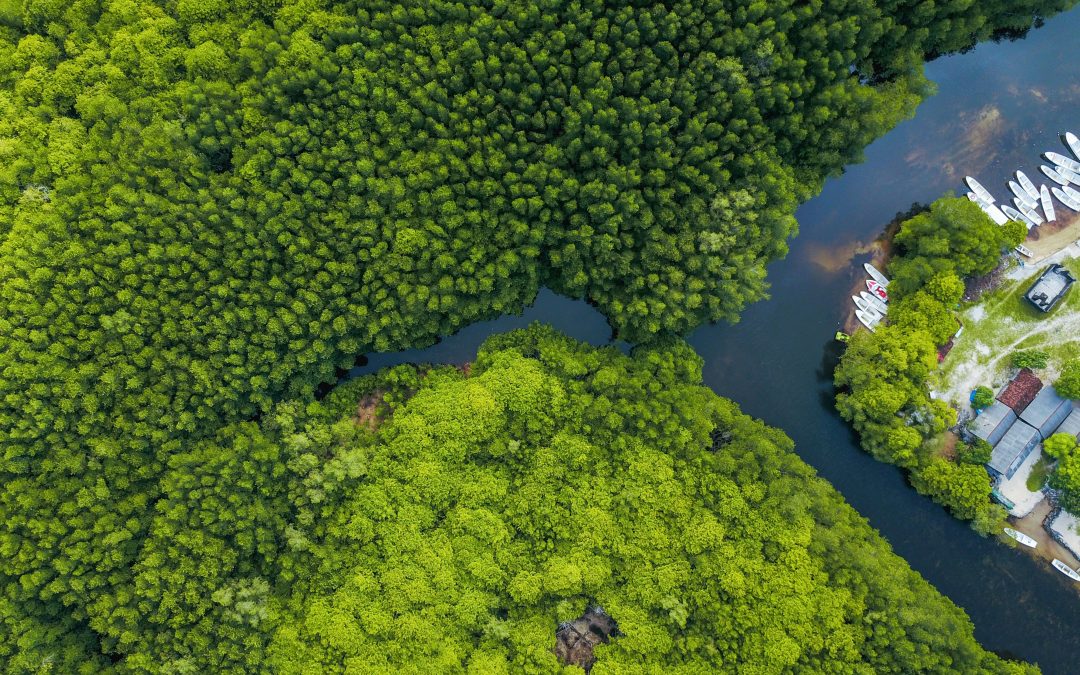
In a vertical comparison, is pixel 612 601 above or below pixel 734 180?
below

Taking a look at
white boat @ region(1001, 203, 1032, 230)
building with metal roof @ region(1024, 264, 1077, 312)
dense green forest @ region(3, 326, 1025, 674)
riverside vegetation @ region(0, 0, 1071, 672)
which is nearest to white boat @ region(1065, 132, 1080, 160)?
white boat @ region(1001, 203, 1032, 230)

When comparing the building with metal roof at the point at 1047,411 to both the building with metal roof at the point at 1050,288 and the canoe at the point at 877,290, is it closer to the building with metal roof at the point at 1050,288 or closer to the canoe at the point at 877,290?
the building with metal roof at the point at 1050,288

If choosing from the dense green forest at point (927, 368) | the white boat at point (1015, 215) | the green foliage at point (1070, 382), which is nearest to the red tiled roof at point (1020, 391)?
the green foliage at point (1070, 382)

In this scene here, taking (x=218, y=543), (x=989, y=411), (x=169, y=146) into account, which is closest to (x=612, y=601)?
(x=218, y=543)

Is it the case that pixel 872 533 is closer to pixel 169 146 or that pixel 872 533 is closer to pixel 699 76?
pixel 699 76

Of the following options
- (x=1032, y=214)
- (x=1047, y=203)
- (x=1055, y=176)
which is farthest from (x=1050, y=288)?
(x=1055, y=176)

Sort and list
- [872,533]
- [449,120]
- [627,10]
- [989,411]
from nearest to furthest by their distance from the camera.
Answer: [627,10] < [449,120] < [872,533] < [989,411]

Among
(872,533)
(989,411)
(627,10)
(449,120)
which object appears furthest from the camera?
(989,411)

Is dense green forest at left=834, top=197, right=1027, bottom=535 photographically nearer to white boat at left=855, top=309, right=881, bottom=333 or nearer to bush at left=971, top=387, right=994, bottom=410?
bush at left=971, top=387, right=994, bottom=410

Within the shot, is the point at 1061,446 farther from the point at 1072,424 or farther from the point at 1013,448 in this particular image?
the point at 1013,448
